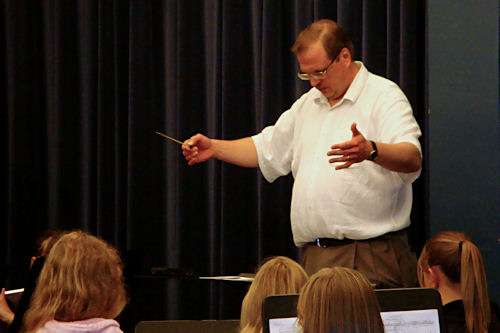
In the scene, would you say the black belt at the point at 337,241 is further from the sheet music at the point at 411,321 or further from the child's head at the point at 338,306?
the child's head at the point at 338,306

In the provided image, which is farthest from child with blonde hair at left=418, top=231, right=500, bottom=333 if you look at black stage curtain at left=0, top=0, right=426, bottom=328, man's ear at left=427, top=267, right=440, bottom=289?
black stage curtain at left=0, top=0, right=426, bottom=328

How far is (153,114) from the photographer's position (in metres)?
4.12

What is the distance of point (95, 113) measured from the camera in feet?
13.9

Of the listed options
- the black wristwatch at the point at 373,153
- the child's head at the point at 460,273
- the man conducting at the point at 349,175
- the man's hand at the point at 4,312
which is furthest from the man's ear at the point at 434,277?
the man's hand at the point at 4,312

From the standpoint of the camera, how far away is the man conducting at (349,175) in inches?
111

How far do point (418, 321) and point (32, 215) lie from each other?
9.91 ft

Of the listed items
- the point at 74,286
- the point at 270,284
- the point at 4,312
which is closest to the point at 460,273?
the point at 270,284

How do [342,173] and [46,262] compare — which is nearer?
[46,262]

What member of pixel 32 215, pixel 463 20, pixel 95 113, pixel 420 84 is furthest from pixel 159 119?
pixel 463 20

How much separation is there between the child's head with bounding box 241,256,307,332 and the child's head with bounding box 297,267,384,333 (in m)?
0.43

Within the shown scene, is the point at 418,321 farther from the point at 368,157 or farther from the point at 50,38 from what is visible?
the point at 50,38

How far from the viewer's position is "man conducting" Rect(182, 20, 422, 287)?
2.83 meters

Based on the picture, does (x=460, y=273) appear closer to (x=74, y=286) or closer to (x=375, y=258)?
(x=375, y=258)

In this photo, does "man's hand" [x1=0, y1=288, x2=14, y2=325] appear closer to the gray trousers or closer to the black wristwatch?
the gray trousers
